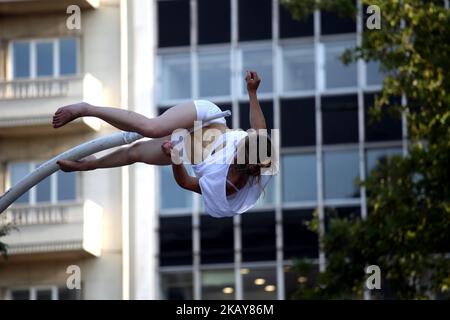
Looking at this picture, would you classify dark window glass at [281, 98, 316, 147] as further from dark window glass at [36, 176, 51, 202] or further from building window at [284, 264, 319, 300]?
dark window glass at [36, 176, 51, 202]

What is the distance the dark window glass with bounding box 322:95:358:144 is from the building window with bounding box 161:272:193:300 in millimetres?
4813

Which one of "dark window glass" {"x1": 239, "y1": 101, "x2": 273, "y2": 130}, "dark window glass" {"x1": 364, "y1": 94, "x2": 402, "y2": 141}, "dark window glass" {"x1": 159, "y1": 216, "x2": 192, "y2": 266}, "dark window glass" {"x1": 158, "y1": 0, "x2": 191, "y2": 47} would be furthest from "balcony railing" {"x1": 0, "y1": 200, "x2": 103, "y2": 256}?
"dark window glass" {"x1": 364, "y1": 94, "x2": 402, "y2": 141}

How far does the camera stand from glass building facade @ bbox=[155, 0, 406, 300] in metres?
44.1

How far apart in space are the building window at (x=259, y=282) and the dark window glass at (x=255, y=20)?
18.7 ft

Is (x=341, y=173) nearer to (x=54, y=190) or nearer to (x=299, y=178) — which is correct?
(x=299, y=178)

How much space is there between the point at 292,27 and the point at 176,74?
312cm

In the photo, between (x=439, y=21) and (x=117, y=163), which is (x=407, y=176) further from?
(x=117, y=163)

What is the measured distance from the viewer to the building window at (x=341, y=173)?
4394cm

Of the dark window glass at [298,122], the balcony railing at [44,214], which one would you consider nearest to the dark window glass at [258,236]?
the dark window glass at [298,122]

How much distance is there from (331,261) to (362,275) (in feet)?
2.20

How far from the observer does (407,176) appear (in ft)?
121

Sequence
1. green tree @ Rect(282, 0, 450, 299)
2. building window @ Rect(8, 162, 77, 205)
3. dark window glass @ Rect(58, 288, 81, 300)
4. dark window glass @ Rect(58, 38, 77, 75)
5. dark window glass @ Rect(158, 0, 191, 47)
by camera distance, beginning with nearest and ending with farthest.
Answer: green tree @ Rect(282, 0, 450, 299) → dark window glass @ Rect(158, 0, 191, 47) → dark window glass @ Rect(58, 288, 81, 300) → building window @ Rect(8, 162, 77, 205) → dark window glass @ Rect(58, 38, 77, 75)

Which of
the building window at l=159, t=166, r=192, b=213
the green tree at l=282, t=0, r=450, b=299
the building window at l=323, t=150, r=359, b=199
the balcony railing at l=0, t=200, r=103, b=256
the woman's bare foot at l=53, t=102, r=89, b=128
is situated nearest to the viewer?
the woman's bare foot at l=53, t=102, r=89, b=128
